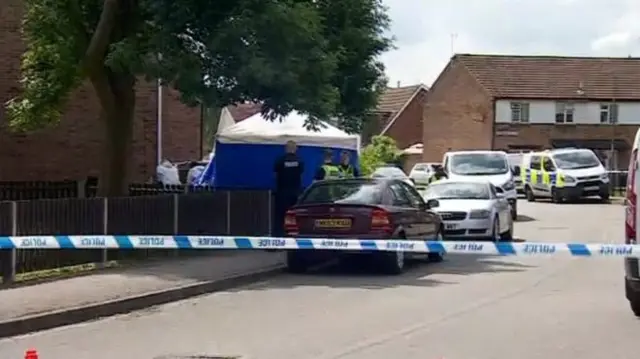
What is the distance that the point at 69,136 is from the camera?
29156 millimetres

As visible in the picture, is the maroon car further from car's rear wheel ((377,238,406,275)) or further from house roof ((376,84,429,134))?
house roof ((376,84,429,134))

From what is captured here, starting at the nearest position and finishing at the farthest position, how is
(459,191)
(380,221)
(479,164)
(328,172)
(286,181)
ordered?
(380,221)
(286,181)
(328,172)
(459,191)
(479,164)

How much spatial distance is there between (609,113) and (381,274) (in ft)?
184

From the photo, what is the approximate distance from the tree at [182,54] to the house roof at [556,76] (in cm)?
4924

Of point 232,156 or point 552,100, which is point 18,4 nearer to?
point 232,156

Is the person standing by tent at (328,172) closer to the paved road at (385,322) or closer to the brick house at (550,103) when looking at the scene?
the paved road at (385,322)

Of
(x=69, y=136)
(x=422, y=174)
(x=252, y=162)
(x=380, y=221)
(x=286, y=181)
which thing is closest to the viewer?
(x=380, y=221)

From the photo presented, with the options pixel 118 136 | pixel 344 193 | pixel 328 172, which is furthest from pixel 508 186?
pixel 344 193

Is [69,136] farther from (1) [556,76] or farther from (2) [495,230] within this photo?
(1) [556,76]

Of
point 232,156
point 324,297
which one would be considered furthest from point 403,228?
point 232,156

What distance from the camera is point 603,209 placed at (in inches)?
1521

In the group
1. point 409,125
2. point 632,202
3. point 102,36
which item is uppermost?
point 409,125

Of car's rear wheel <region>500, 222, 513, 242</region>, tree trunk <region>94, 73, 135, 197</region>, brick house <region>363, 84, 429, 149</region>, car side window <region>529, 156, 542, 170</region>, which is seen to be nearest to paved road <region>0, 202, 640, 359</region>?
tree trunk <region>94, 73, 135, 197</region>

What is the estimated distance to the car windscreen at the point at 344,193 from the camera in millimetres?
16766
